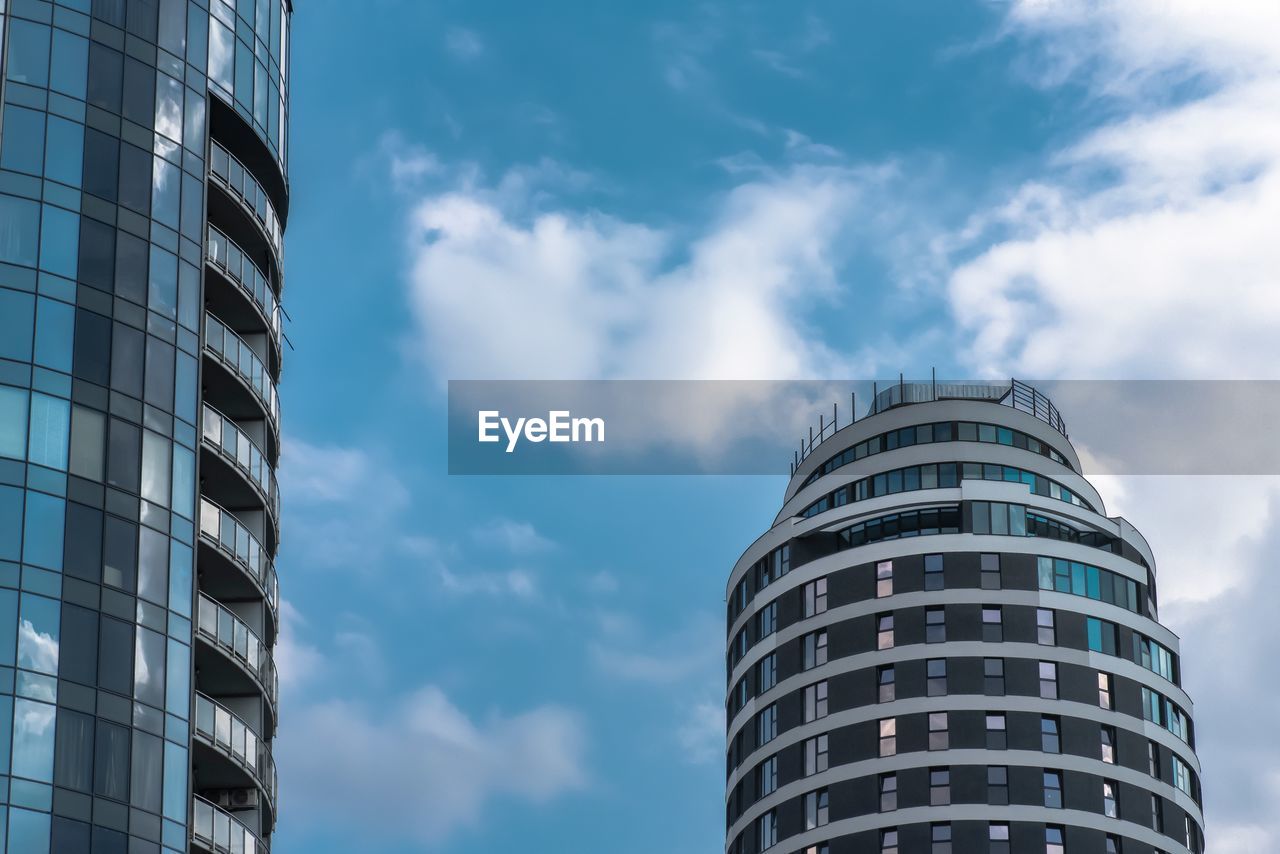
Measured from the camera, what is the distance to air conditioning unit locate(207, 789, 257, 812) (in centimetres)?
8094

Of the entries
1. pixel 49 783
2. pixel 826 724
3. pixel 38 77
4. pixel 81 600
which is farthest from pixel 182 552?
pixel 826 724

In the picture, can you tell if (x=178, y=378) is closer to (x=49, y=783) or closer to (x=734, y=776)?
(x=49, y=783)

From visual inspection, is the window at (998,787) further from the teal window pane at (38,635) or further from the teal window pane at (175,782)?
the teal window pane at (38,635)

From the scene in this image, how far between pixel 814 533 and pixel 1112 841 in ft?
85.1

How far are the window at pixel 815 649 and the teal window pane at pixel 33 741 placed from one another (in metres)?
67.9

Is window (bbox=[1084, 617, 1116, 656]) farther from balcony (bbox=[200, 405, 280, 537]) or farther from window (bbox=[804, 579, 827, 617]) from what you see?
balcony (bbox=[200, 405, 280, 537])

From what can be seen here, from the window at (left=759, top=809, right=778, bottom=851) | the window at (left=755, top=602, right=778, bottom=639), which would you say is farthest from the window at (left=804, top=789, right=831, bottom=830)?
Answer: the window at (left=755, top=602, right=778, bottom=639)

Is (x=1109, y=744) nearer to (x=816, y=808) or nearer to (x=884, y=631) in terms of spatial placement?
(x=884, y=631)

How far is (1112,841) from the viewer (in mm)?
124000

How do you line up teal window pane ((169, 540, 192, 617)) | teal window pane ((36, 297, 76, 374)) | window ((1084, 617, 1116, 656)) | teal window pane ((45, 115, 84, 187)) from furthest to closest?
window ((1084, 617, 1116, 656)) < teal window pane ((45, 115, 84, 187)) < teal window pane ((169, 540, 192, 617)) < teal window pane ((36, 297, 76, 374))

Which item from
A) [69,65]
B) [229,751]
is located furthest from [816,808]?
[69,65]

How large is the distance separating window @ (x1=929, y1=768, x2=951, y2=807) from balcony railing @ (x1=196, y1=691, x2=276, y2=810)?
2040 inches

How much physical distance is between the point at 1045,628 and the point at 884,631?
9.13m

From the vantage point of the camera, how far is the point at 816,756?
129500 mm
